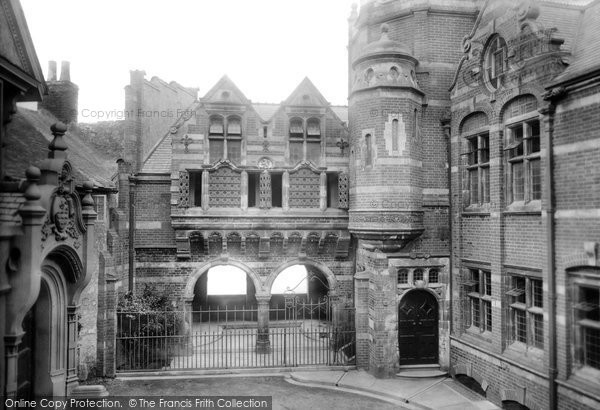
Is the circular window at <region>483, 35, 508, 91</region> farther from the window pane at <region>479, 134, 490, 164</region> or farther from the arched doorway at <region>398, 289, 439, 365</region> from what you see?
the arched doorway at <region>398, 289, 439, 365</region>

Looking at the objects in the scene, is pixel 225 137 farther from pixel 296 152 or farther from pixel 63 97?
pixel 63 97

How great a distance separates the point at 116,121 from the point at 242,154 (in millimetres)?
7422

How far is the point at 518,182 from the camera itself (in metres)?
10.7

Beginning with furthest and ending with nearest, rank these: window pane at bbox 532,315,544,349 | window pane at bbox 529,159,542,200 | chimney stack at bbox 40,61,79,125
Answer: chimney stack at bbox 40,61,79,125, window pane at bbox 529,159,542,200, window pane at bbox 532,315,544,349

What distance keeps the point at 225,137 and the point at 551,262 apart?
1083 cm

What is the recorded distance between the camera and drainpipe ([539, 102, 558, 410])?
902cm

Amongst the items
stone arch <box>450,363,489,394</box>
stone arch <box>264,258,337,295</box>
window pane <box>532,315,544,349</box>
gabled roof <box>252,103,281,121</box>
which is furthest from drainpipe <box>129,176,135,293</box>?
window pane <box>532,315,544,349</box>

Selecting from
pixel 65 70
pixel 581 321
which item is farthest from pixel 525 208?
pixel 65 70

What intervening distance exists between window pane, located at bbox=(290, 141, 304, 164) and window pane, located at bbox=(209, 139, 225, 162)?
2.52 m

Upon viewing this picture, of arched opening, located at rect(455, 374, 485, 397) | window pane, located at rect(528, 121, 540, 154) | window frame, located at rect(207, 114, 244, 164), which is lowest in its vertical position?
arched opening, located at rect(455, 374, 485, 397)

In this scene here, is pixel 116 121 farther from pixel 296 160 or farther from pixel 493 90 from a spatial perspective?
pixel 493 90

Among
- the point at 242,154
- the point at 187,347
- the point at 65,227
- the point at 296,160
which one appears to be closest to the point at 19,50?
the point at 65,227

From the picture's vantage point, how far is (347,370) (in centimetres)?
1371

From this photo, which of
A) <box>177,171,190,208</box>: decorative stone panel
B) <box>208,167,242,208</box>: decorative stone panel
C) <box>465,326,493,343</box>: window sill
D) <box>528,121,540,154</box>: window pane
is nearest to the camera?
<box>528,121,540,154</box>: window pane
